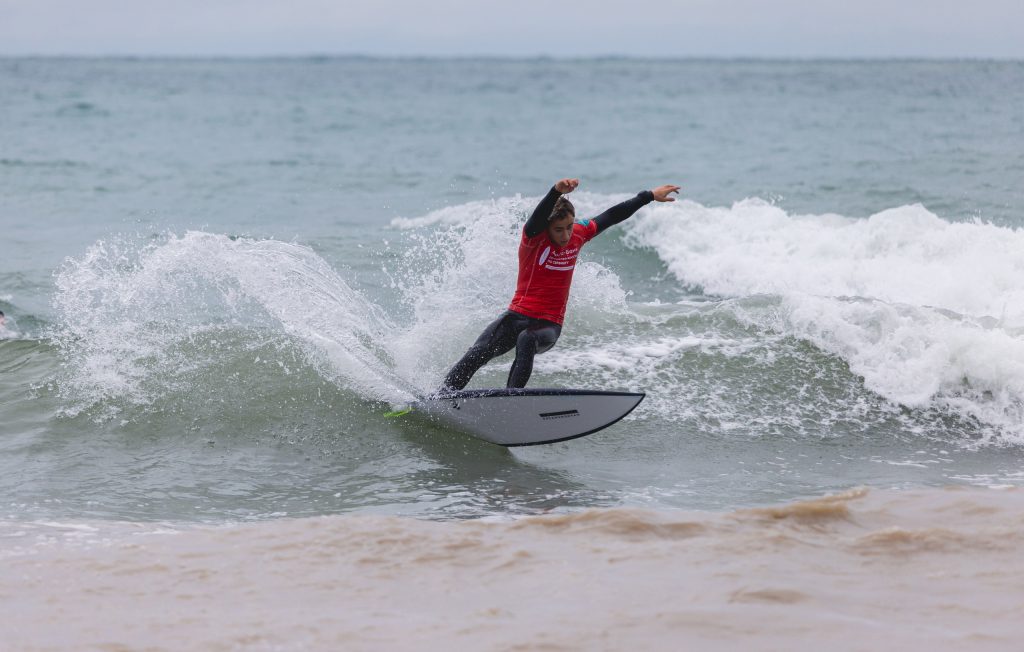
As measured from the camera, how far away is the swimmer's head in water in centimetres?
679

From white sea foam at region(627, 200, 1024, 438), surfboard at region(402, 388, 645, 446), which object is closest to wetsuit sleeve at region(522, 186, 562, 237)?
surfboard at region(402, 388, 645, 446)

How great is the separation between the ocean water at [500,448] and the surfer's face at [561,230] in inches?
62.8

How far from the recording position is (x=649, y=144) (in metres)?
30.5

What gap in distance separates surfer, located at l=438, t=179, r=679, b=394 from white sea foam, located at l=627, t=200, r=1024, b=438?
3.07m

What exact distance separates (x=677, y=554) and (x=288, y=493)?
2833 mm

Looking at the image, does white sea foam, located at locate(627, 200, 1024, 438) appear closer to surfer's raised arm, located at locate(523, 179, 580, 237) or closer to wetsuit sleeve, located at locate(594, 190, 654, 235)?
wetsuit sleeve, located at locate(594, 190, 654, 235)

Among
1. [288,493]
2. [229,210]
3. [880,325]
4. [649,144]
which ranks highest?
[649,144]

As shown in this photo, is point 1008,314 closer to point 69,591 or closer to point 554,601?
point 554,601

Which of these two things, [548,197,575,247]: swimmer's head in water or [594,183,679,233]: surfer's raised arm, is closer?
[548,197,575,247]: swimmer's head in water

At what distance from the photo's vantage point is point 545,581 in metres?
4.65

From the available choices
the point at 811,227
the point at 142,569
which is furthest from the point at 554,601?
the point at 811,227

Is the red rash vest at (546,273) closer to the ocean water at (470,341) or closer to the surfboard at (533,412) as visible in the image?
the surfboard at (533,412)

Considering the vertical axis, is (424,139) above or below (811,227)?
above

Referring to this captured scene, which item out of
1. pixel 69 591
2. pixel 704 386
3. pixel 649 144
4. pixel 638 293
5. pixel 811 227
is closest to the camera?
pixel 69 591
